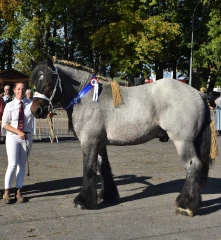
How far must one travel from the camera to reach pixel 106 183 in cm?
668

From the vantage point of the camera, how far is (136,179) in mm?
8352

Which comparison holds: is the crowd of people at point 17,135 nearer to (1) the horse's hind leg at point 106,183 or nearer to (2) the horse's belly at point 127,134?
(1) the horse's hind leg at point 106,183

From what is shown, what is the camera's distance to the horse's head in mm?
5970

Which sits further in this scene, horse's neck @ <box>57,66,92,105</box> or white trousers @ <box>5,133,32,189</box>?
white trousers @ <box>5,133,32,189</box>

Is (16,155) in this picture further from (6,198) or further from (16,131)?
(6,198)

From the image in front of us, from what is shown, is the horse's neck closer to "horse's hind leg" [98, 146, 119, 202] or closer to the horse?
the horse

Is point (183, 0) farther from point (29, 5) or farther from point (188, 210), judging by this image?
point (188, 210)

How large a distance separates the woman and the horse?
0.73m

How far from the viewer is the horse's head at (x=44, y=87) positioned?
5970mm

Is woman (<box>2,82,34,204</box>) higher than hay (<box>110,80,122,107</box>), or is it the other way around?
hay (<box>110,80,122,107</box>)

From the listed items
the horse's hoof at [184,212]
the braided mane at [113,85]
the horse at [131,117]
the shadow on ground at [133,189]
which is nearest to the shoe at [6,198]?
the shadow on ground at [133,189]

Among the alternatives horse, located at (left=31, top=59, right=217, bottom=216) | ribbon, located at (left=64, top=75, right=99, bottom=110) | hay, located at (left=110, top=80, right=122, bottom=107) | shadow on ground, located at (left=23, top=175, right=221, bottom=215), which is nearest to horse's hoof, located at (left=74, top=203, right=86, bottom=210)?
horse, located at (left=31, top=59, right=217, bottom=216)

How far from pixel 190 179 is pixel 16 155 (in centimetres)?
271

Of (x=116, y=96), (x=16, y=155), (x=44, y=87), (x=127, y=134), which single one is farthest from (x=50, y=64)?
(x=16, y=155)
